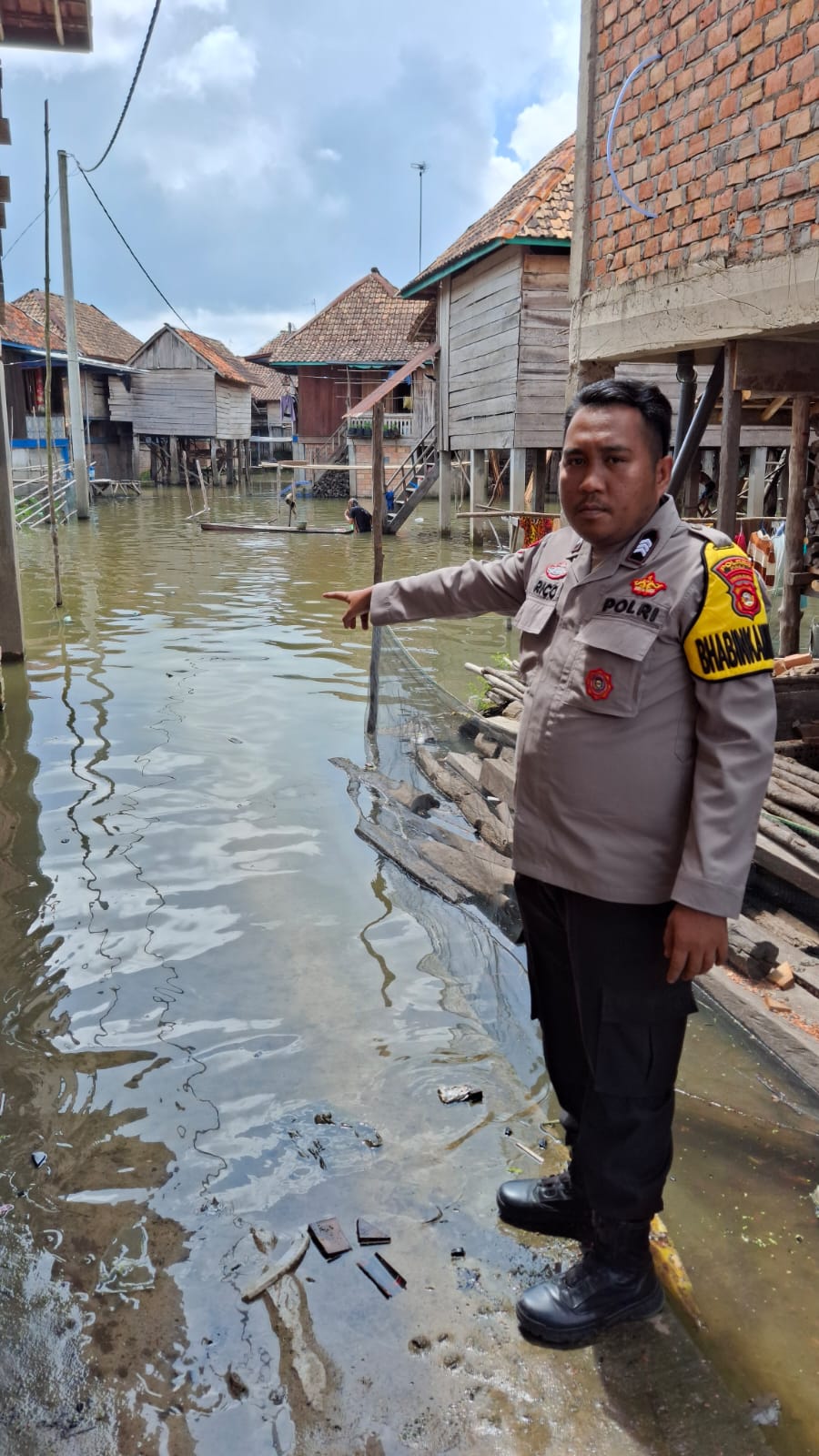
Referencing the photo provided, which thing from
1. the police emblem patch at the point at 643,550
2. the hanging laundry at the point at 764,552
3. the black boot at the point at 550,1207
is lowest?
the black boot at the point at 550,1207

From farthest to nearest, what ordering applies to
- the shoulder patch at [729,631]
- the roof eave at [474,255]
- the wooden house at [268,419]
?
the wooden house at [268,419], the roof eave at [474,255], the shoulder patch at [729,631]

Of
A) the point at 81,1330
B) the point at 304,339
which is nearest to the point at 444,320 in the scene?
the point at 304,339

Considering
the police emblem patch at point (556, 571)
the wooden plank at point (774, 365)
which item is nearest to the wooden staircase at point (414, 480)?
the wooden plank at point (774, 365)

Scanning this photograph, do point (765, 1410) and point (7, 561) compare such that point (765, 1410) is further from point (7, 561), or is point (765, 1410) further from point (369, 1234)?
point (7, 561)

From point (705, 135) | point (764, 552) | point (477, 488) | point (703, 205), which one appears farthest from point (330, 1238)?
point (477, 488)

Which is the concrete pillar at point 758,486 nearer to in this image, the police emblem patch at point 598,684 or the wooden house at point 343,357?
the police emblem patch at point 598,684

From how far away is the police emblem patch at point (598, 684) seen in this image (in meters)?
2.03

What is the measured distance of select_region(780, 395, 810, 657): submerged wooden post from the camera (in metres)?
7.44

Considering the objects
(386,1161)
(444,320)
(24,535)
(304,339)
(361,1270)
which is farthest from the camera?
(304,339)

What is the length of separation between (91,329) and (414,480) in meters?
20.6

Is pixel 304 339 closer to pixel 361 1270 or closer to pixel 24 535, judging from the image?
pixel 24 535

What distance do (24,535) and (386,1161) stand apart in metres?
22.0

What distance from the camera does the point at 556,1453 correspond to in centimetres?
204

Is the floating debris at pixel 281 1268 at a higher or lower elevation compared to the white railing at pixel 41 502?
lower
